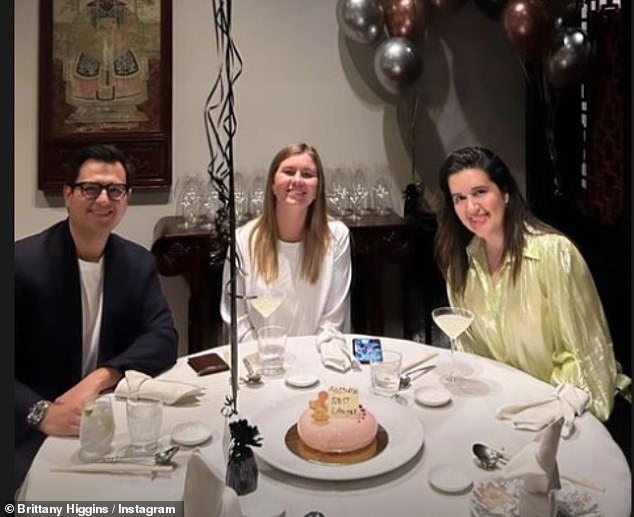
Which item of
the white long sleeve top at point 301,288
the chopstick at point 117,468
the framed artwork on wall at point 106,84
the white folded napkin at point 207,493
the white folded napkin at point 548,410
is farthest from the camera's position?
the white long sleeve top at point 301,288

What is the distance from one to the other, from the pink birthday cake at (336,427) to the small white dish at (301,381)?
0.17 metres

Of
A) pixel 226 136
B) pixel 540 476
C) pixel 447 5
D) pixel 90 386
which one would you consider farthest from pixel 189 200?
pixel 540 476

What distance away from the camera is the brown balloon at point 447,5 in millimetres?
1714

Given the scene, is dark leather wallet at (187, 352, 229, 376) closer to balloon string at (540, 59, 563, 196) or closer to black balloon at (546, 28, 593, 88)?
balloon string at (540, 59, 563, 196)

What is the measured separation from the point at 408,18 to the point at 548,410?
1192 mm

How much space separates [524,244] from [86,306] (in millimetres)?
901

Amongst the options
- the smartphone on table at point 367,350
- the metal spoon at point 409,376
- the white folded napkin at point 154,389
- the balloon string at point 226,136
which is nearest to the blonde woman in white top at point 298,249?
the balloon string at point 226,136

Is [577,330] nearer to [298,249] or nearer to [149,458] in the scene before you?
[298,249]

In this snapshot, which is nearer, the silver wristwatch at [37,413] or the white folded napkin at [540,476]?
the white folded napkin at [540,476]

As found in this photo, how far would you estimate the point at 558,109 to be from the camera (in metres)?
1.64

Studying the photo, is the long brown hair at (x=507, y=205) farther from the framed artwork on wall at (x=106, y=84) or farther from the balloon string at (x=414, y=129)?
the framed artwork on wall at (x=106, y=84)

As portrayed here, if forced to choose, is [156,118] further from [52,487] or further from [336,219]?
[52,487]

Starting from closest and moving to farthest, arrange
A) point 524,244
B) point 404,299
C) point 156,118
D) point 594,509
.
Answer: point 594,509 < point 524,244 < point 156,118 < point 404,299

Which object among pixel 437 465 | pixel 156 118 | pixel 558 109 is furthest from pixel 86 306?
pixel 558 109
